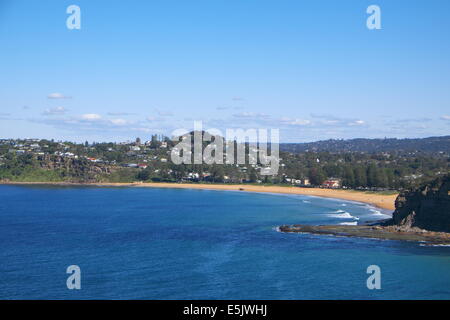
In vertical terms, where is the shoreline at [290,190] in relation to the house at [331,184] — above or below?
below

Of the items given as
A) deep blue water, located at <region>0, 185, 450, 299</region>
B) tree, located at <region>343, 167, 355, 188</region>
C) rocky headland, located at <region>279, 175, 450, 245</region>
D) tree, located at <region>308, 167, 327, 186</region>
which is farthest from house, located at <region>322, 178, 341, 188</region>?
rocky headland, located at <region>279, 175, 450, 245</region>

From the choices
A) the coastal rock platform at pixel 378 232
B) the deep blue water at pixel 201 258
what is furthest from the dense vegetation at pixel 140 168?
the deep blue water at pixel 201 258

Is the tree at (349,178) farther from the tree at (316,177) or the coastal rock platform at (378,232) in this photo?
the coastal rock platform at (378,232)

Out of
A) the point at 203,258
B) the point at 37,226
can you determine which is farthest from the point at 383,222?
the point at 37,226

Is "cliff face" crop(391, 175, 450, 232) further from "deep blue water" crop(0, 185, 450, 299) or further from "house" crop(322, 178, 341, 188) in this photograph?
"house" crop(322, 178, 341, 188)
